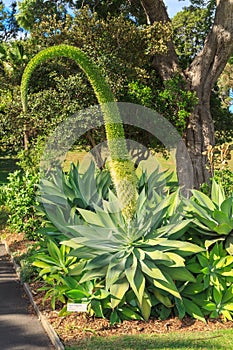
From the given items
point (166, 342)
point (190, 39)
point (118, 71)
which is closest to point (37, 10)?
point (118, 71)

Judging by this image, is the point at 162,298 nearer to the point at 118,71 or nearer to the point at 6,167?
the point at 118,71

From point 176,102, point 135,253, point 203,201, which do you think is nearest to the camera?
point 135,253

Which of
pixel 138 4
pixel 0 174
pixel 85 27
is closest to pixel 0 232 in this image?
pixel 85 27

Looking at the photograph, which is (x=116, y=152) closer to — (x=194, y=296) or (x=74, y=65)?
(x=194, y=296)

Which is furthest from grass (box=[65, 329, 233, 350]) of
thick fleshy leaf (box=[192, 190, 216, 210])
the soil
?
thick fleshy leaf (box=[192, 190, 216, 210])

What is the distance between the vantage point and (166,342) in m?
4.46

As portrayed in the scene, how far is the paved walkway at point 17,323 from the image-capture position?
4.67 m

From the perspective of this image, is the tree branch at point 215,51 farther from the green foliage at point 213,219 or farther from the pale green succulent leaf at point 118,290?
the pale green succulent leaf at point 118,290

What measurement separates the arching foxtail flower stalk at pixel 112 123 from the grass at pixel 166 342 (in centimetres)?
129

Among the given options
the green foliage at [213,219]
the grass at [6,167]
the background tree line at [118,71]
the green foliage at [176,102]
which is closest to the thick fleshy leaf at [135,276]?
the green foliage at [213,219]

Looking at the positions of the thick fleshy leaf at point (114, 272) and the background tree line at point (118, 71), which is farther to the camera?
the background tree line at point (118, 71)

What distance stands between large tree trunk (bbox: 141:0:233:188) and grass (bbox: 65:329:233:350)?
7.86 metres

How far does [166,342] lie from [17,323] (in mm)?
1826

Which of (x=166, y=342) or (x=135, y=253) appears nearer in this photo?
(x=166, y=342)
